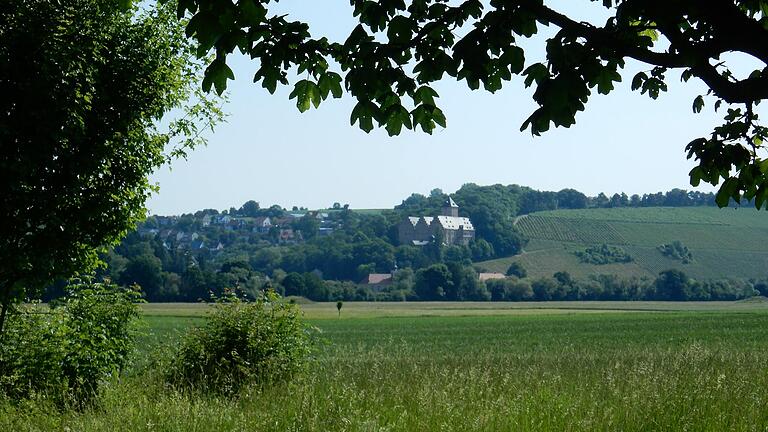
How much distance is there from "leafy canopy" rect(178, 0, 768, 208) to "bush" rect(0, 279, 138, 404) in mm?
6863

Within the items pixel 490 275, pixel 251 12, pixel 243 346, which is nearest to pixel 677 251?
pixel 490 275

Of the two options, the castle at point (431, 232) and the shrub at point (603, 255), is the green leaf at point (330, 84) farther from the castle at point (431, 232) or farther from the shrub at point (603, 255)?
the castle at point (431, 232)

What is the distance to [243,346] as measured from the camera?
13.1 m

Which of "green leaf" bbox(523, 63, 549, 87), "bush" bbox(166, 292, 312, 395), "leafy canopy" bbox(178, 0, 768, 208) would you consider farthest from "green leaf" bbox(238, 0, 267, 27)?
"bush" bbox(166, 292, 312, 395)

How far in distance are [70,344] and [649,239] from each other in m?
152

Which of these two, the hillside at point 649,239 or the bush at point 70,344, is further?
the hillside at point 649,239

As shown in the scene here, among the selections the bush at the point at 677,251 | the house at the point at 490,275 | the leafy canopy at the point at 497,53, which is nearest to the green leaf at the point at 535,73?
the leafy canopy at the point at 497,53

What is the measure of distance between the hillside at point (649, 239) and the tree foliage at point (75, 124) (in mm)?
128475

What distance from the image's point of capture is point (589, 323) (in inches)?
2354

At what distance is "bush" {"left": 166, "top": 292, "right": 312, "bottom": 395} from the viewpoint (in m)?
12.7

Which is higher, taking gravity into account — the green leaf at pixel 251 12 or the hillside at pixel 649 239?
the hillside at pixel 649 239

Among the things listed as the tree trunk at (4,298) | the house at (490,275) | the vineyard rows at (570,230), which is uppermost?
the vineyard rows at (570,230)

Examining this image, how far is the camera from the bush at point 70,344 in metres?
11.3

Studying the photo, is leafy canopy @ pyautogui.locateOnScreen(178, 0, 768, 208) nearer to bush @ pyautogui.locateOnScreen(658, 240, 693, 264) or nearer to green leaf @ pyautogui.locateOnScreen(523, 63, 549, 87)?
green leaf @ pyautogui.locateOnScreen(523, 63, 549, 87)
